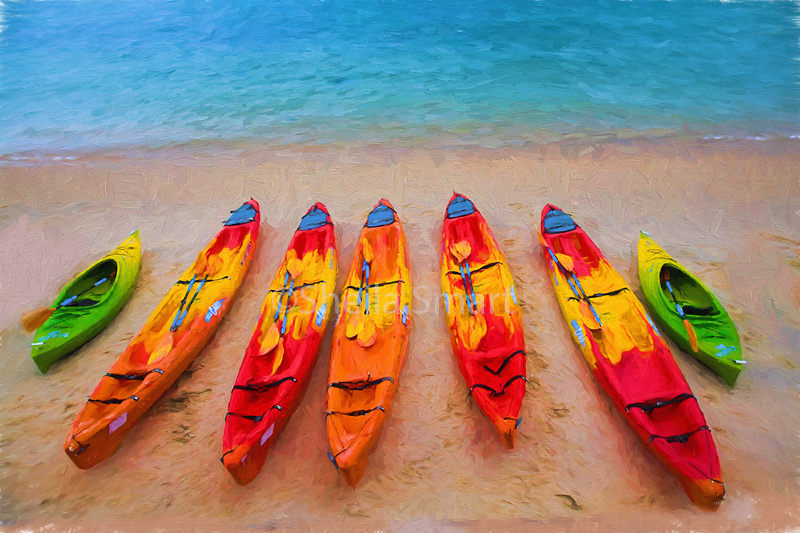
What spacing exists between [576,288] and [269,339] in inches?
105

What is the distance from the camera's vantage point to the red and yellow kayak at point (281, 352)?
7.08 feet

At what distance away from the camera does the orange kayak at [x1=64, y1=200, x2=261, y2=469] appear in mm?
2264

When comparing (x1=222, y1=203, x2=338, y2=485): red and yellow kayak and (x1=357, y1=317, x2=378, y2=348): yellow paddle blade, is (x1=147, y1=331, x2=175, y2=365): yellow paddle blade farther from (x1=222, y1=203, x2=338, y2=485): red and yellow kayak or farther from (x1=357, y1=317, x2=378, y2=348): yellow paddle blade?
(x1=357, y1=317, x2=378, y2=348): yellow paddle blade

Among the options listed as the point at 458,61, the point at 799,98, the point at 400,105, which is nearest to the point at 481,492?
the point at 400,105

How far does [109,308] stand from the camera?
10.5 ft

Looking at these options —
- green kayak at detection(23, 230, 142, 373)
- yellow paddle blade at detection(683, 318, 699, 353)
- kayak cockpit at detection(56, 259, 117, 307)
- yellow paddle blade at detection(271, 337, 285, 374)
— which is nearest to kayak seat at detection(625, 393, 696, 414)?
yellow paddle blade at detection(683, 318, 699, 353)

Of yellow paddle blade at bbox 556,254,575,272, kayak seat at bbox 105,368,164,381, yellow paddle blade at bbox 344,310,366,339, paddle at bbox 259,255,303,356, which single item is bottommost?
kayak seat at bbox 105,368,164,381

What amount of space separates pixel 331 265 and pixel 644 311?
109 inches

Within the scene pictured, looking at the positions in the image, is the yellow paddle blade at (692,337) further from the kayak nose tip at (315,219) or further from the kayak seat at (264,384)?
the kayak nose tip at (315,219)

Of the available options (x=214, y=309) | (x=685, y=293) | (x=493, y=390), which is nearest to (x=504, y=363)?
(x=493, y=390)

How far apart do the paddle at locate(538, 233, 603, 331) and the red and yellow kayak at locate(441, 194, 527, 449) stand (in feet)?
1.80

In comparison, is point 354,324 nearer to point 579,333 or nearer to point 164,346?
point 164,346

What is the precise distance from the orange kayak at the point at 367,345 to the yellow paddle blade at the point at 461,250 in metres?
0.48

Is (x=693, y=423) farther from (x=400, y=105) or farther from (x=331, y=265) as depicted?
(x=400, y=105)
